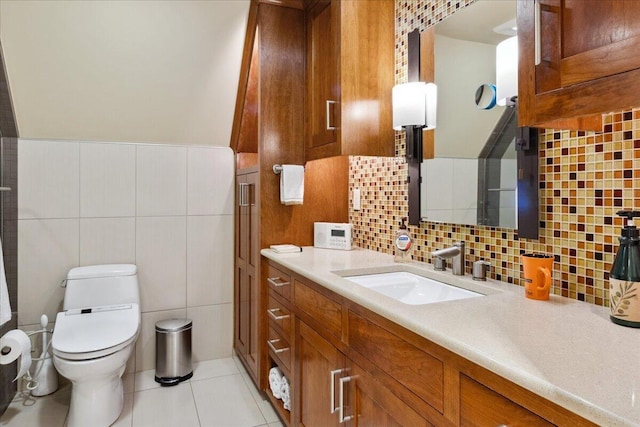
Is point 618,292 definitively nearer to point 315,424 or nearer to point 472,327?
point 472,327

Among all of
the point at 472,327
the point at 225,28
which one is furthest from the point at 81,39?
the point at 472,327

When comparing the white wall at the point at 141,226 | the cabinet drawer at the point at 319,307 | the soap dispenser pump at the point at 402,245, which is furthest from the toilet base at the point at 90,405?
the soap dispenser pump at the point at 402,245

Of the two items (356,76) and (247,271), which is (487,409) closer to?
(356,76)

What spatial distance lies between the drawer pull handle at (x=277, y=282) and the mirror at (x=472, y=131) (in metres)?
0.77

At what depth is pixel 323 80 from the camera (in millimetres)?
2150

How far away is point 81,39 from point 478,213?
7.33 ft

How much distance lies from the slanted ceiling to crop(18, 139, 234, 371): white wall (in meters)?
0.18

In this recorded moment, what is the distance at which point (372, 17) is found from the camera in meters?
2.00

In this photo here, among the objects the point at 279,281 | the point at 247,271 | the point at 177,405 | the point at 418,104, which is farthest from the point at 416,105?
the point at 177,405

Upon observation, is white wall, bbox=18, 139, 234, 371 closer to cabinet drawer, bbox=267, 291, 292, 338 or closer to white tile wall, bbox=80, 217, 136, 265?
white tile wall, bbox=80, 217, 136, 265

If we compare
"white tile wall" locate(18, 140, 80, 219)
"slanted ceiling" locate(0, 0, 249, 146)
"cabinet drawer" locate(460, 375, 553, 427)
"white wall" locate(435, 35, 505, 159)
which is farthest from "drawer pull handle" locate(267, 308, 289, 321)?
"white tile wall" locate(18, 140, 80, 219)

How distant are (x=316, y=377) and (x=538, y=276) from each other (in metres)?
0.94

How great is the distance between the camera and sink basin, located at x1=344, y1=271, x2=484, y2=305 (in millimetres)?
1523

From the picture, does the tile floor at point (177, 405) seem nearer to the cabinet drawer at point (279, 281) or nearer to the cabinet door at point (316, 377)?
the cabinet door at point (316, 377)
